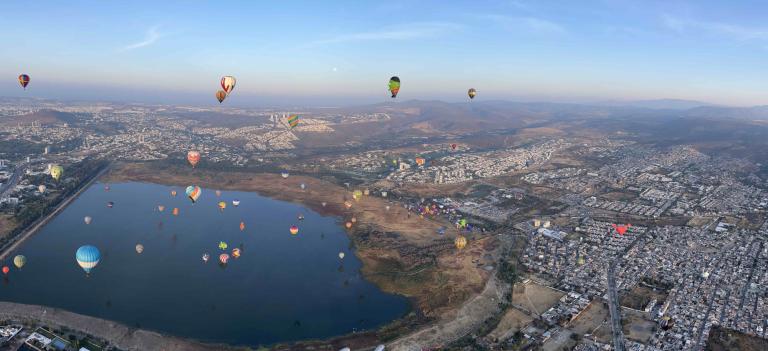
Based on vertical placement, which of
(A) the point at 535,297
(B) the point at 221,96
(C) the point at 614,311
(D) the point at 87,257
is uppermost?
(B) the point at 221,96

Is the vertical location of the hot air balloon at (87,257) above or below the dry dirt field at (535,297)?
above

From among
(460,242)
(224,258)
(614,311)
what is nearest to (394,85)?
(460,242)

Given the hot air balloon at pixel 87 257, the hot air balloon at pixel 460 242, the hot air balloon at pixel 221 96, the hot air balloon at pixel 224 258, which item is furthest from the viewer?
the hot air balloon at pixel 221 96

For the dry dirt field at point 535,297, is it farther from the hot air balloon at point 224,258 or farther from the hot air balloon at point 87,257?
the hot air balloon at point 87,257

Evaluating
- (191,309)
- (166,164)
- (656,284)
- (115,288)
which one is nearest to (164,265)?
(115,288)

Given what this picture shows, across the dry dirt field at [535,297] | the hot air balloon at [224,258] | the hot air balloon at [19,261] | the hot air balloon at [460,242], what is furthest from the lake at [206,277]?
the hot air balloon at [460,242]

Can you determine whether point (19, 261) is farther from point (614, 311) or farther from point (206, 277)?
point (614, 311)

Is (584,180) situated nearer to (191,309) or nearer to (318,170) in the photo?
(318,170)
